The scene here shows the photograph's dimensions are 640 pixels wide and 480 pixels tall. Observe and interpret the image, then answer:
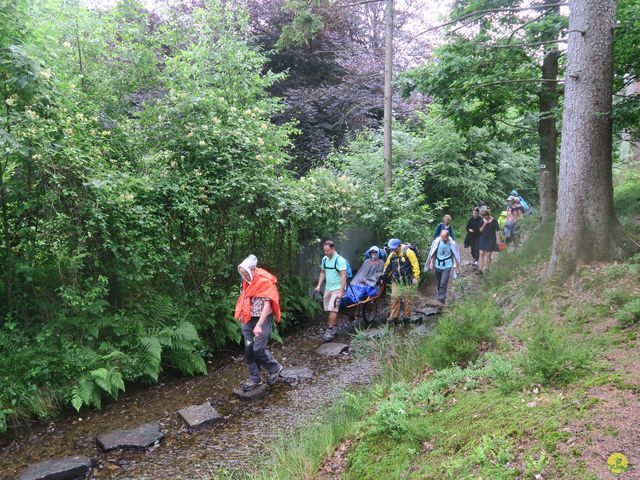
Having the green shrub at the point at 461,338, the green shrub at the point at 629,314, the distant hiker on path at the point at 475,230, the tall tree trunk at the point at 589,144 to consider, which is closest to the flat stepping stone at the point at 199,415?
the green shrub at the point at 461,338

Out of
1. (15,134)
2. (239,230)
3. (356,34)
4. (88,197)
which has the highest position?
(356,34)

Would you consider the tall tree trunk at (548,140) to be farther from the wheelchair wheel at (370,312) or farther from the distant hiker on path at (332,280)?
the distant hiker on path at (332,280)

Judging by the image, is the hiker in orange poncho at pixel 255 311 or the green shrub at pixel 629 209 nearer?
the hiker in orange poncho at pixel 255 311

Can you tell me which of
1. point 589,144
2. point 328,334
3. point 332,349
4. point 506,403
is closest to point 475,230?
point 328,334

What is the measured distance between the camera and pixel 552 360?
4.14 meters

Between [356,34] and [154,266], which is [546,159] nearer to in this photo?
[154,266]

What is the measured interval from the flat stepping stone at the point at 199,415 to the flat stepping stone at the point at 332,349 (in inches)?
109

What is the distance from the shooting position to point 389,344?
693cm

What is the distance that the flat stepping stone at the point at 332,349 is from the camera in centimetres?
855

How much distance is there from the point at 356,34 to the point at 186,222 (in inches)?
605

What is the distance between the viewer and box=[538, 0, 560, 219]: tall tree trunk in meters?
10.1

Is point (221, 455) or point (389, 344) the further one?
point (389, 344)

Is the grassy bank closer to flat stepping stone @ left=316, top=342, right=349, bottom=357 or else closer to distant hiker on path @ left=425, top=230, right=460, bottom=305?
flat stepping stone @ left=316, top=342, right=349, bottom=357

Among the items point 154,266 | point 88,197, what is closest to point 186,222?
point 154,266
